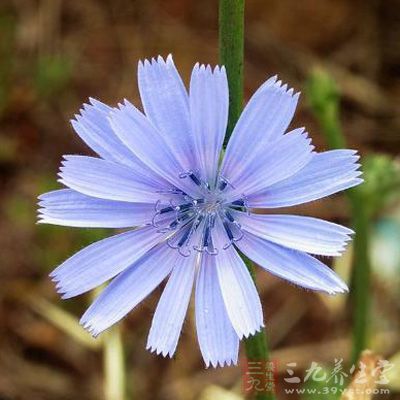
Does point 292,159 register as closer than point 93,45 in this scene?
Yes

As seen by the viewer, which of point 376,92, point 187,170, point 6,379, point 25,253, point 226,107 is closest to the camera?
point 226,107

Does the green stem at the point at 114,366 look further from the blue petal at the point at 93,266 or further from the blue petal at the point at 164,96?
the blue petal at the point at 164,96

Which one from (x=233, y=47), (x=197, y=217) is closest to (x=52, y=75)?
(x=197, y=217)

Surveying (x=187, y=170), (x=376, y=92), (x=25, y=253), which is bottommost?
(x=187, y=170)

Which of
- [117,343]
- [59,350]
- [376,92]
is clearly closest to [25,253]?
[59,350]

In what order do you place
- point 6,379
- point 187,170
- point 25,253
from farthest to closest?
point 25,253, point 6,379, point 187,170

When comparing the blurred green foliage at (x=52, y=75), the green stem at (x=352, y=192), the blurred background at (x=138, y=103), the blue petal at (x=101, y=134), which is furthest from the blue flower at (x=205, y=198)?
the blurred green foliage at (x=52, y=75)

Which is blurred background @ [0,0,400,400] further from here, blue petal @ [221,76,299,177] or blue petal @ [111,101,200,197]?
blue petal @ [221,76,299,177]

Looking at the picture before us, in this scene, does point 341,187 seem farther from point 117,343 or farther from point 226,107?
point 117,343
